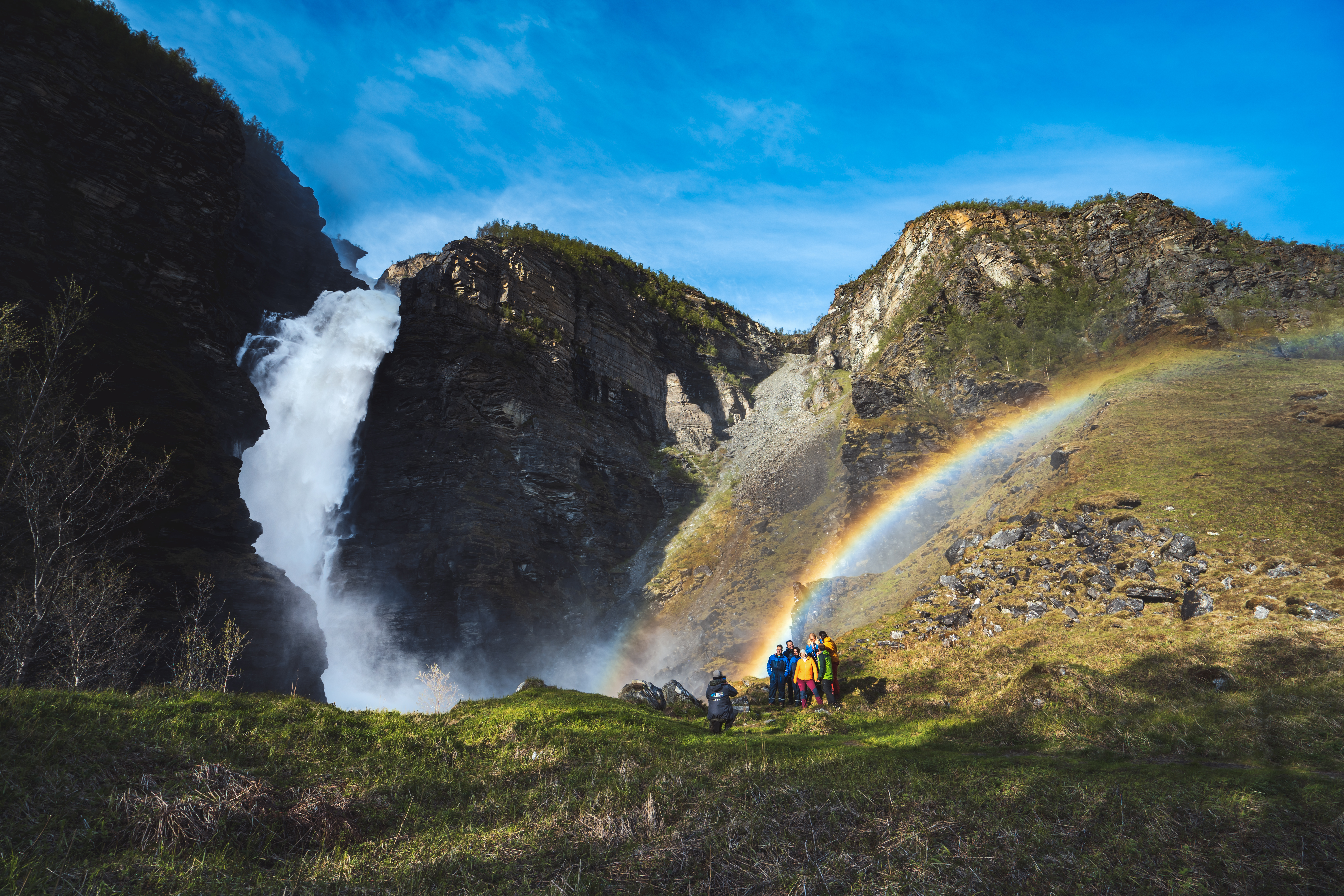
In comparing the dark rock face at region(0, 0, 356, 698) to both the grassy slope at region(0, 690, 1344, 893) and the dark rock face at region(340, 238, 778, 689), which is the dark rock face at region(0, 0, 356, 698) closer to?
the dark rock face at region(340, 238, 778, 689)

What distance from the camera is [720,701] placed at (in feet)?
48.6

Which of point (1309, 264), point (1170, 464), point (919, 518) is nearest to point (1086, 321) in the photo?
point (1309, 264)

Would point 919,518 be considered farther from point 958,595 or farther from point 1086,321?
point 1086,321

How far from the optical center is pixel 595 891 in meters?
5.11

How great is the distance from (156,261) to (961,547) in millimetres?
56340

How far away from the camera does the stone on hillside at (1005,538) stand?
26500 mm

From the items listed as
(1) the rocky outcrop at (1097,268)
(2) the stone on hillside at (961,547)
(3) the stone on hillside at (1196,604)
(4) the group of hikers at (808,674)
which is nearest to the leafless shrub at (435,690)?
(4) the group of hikers at (808,674)

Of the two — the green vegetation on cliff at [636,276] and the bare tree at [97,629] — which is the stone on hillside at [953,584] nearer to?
the bare tree at [97,629]

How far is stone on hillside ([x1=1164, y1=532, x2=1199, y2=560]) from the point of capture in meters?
19.5

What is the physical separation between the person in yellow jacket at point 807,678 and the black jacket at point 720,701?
141 inches

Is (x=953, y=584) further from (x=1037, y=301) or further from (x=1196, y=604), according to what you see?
(x=1037, y=301)

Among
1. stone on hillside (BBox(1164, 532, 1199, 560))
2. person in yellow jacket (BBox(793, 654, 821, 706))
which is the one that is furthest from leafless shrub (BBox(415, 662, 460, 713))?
stone on hillside (BBox(1164, 532, 1199, 560))

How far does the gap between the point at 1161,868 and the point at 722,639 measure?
37.6 meters

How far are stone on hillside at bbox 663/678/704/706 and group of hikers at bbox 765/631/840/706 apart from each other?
3.25 metres
